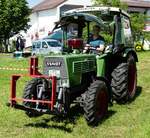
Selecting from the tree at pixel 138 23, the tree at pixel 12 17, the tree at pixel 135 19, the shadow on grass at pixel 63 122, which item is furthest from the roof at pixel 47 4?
the shadow on grass at pixel 63 122

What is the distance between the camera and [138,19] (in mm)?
37500

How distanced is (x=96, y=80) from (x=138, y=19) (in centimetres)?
2815

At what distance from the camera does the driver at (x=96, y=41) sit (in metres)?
10.6

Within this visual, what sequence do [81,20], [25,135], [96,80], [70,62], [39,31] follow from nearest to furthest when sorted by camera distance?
[25,135], [70,62], [96,80], [81,20], [39,31]

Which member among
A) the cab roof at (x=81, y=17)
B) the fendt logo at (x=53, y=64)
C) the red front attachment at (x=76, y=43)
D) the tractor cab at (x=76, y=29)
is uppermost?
the cab roof at (x=81, y=17)

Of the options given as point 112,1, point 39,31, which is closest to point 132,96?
point 112,1

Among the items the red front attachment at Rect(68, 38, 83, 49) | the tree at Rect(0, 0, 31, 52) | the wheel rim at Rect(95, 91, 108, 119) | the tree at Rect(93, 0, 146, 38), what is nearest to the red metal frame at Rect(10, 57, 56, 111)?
the wheel rim at Rect(95, 91, 108, 119)

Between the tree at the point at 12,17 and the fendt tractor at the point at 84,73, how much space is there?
31.4 metres

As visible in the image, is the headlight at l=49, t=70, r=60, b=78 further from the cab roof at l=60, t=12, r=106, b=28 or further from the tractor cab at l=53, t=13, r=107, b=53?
the cab roof at l=60, t=12, r=106, b=28

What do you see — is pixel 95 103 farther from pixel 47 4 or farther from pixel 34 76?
pixel 47 4

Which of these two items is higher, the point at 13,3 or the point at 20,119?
the point at 13,3

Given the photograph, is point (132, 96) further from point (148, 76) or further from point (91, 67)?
point (148, 76)

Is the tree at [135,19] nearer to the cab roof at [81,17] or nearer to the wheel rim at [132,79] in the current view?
the wheel rim at [132,79]

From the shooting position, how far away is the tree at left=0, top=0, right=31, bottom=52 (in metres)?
42.8
